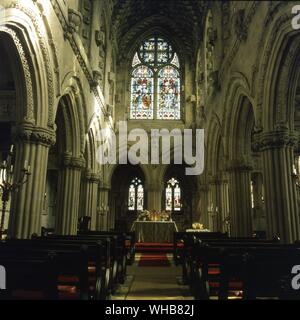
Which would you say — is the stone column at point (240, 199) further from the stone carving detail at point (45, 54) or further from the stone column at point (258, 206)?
the stone carving detail at point (45, 54)

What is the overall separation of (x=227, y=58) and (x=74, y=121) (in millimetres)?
6904

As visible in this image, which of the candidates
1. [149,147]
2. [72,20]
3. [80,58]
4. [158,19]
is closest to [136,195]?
[149,147]

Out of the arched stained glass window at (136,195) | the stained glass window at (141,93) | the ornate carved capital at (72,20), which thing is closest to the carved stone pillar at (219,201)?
the stained glass window at (141,93)

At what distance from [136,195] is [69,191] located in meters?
14.1

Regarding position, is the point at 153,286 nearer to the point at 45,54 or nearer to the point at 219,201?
the point at 45,54

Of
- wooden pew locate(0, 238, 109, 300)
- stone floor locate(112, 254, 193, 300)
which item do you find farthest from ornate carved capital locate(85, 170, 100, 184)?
wooden pew locate(0, 238, 109, 300)

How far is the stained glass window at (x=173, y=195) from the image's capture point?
26125 mm

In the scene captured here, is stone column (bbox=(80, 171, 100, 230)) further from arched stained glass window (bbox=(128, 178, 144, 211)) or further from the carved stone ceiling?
the carved stone ceiling

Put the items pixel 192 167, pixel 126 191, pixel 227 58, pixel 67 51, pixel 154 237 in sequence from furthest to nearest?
1. pixel 126 191
2. pixel 192 167
3. pixel 154 237
4. pixel 227 58
5. pixel 67 51

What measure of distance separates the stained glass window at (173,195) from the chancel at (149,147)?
0.11 metres

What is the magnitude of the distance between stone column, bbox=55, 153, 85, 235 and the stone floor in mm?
4038

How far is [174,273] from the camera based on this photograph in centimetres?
905

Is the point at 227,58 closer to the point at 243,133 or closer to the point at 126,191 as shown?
the point at 243,133

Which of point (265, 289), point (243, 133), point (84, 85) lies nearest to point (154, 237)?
point (243, 133)
